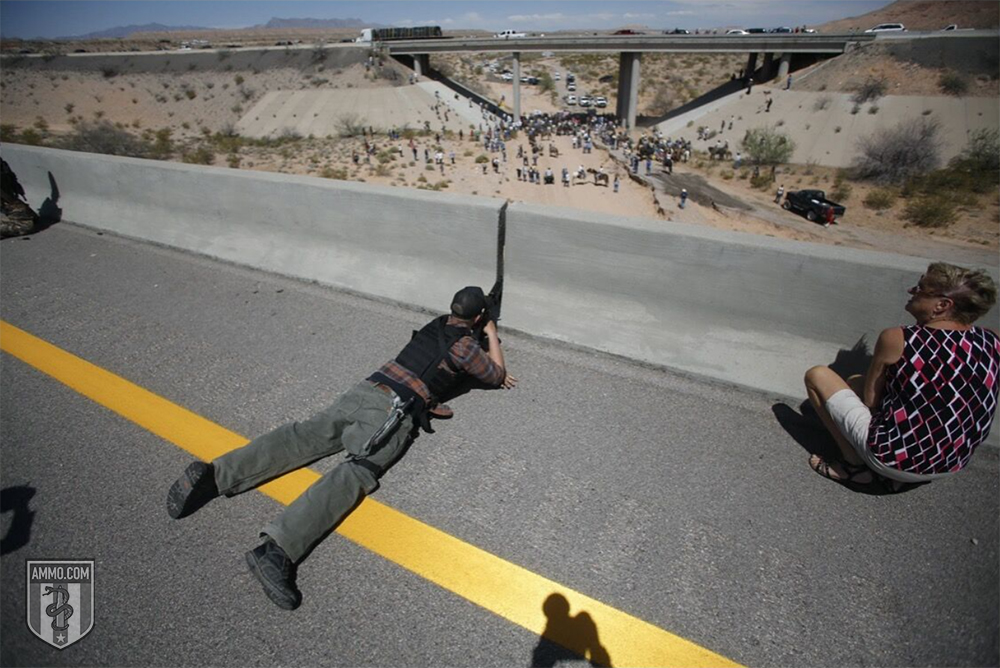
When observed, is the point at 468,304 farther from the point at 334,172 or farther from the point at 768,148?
the point at 768,148

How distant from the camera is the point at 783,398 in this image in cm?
302

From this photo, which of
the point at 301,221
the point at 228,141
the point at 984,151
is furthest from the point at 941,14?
the point at 301,221

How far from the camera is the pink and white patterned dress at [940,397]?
2068 millimetres

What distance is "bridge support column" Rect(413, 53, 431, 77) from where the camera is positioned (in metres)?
48.0

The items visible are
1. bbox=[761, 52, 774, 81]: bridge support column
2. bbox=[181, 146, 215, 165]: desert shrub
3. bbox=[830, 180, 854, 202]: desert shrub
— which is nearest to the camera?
bbox=[181, 146, 215, 165]: desert shrub

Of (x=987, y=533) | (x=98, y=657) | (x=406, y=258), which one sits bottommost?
(x=98, y=657)

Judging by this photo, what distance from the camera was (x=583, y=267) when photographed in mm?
3369

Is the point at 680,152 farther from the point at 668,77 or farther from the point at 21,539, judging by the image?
the point at 21,539

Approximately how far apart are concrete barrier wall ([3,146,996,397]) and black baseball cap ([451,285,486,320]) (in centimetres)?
85

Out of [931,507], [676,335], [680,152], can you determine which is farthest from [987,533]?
[680,152]

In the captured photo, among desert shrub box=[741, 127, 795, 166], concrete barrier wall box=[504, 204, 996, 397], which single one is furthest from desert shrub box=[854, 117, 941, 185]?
concrete barrier wall box=[504, 204, 996, 397]

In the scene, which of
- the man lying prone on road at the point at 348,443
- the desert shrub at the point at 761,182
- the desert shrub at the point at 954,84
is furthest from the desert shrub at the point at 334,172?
the desert shrub at the point at 954,84

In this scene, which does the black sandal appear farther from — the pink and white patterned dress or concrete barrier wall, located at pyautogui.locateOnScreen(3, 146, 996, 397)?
concrete barrier wall, located at pyautogui.locateOnScreen(3, 146, 996, 397)

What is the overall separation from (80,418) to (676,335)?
3830 mm
